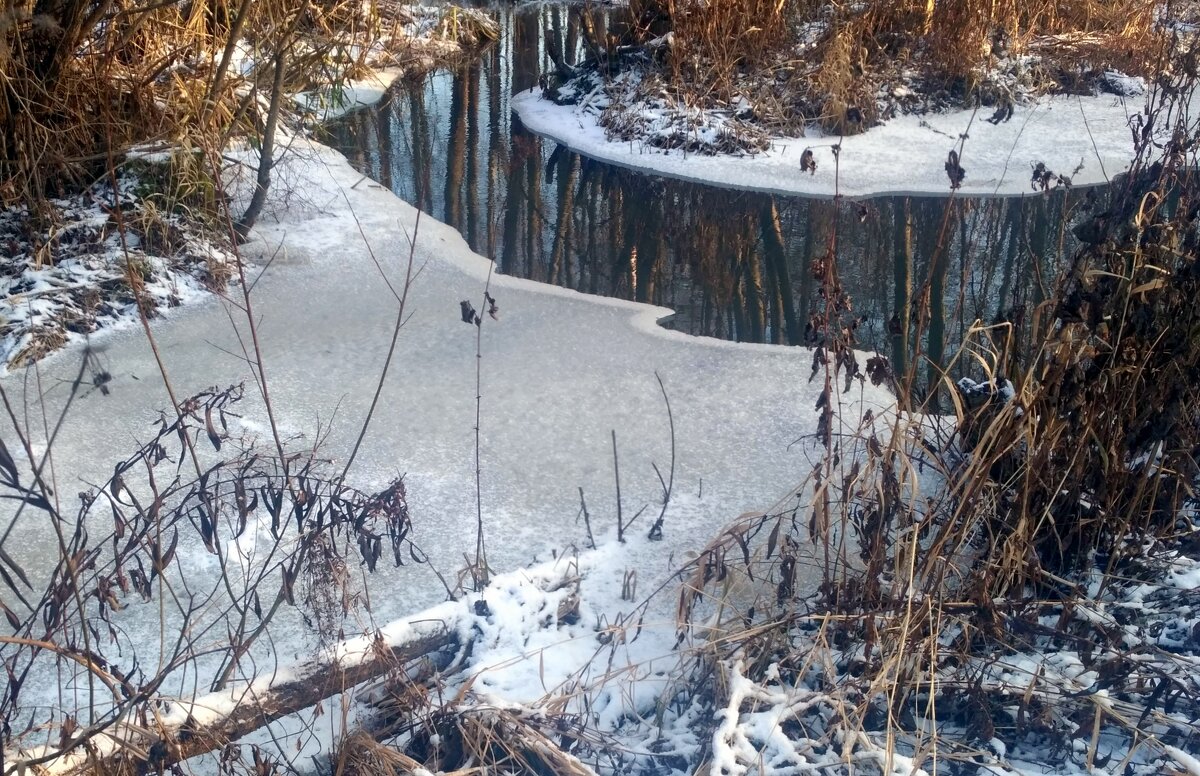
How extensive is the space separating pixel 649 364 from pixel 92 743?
2.38 meters

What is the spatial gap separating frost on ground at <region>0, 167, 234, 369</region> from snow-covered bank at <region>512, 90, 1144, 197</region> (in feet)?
10.3

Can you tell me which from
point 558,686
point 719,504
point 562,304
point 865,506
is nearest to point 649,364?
point 562,304

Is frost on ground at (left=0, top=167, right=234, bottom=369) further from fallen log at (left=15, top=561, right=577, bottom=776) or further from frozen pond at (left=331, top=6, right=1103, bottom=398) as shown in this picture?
fallen log at (left=15, top=561, right=577, bottom=776)

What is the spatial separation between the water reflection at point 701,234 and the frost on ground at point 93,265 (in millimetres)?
1299

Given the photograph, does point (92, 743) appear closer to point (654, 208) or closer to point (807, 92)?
point (654, 208)

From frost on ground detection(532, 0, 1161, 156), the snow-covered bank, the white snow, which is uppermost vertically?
frost on ground detection(532, 0, 1161, 156)

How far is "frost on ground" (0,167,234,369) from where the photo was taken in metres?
3.79

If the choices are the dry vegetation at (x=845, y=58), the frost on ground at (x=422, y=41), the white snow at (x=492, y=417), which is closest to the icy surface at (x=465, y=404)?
the white snow at (x=492, y=417)

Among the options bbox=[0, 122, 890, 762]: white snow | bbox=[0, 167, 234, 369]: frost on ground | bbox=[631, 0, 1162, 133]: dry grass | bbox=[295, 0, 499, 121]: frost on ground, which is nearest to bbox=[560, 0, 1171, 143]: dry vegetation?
bbox=[631, 0, 1162, 133]: dry grass

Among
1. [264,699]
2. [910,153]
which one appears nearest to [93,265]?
[264,699]

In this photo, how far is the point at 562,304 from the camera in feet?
A: 14.0

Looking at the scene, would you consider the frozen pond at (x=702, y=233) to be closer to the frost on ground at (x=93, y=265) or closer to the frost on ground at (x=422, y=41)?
the frost on ground at (x=422, y=41)

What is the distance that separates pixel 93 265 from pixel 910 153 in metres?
4.90

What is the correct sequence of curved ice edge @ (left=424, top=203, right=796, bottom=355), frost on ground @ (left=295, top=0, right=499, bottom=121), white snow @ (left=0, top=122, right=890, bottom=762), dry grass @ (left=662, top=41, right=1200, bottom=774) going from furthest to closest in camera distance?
1. frost on ground @ (left=295, top=0, right=499, bottom=121)
2. curved ice edge @ (left=424, top=203, right=796, bottom=355)
3. white snow @ (left=0, top=122, right=890, bottom=762)
4. dry grass @ (left=662, top=41, right=1200, bottom=774)
